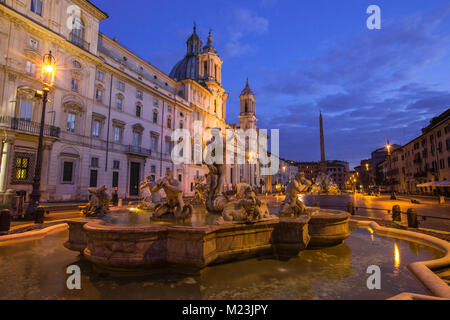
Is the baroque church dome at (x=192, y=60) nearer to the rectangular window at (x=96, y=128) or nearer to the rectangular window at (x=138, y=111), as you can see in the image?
the rectangular window at (x=138, y=111)

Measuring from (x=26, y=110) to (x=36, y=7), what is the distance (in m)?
9.19

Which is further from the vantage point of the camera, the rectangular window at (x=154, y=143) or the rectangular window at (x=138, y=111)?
the rectangular window at (x=154, y=143)

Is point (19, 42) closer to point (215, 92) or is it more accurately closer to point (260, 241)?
point (260, 241)

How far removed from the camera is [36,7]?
20.3 m

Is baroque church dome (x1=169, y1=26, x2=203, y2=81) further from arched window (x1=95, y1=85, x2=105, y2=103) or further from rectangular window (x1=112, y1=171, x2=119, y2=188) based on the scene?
rectangular window (x1=112, y1=171, x2=119, y2=188)

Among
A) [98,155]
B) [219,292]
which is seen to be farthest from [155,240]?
[98,155]

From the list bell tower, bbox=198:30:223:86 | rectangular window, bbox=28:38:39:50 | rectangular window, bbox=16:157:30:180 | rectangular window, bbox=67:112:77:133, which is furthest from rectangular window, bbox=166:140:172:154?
bell tower, bbox=198:30:223:86

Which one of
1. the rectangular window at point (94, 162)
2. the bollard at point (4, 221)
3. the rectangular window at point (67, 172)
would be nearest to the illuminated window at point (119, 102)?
the rectangular window at point (94, 162)

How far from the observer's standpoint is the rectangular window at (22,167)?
18.6 metres

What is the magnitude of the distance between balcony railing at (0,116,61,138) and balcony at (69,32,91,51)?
29.6 ft

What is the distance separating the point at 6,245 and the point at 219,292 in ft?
20.0

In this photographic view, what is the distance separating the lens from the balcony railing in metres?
17.7

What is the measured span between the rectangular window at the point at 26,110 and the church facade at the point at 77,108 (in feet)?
0.23

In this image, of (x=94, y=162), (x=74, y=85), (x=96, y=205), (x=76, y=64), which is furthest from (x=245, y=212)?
(x=76, y=64)
